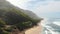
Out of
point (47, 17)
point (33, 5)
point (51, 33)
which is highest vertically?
point (33, 5)

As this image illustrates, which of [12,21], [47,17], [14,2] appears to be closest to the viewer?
[12,21]

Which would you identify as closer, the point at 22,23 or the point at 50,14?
the point at 22,23

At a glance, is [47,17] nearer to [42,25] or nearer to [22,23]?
[42,25]

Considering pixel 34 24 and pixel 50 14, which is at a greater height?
pixel 50 14

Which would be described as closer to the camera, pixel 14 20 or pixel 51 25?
pixel 14 20

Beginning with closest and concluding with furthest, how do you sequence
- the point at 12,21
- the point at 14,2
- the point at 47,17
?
1. the point at 12,21
2. the point at 14,2
3. the point at 47,17

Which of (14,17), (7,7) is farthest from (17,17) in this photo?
(7,7)

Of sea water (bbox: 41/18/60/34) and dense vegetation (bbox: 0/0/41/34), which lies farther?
sea water (bbox: 41/18/60/34)

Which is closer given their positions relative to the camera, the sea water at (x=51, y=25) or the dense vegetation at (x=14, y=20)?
the dense vegetation at (x=14, y=20)
